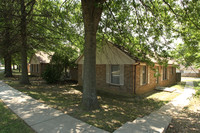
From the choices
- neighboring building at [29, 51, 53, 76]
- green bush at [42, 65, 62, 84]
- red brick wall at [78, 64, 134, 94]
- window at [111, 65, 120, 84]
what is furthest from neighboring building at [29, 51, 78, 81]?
window at [111, 65, 120, 84]

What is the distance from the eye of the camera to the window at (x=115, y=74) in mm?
9953

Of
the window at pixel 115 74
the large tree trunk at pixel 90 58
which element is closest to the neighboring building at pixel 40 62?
the window at pixel 115 74

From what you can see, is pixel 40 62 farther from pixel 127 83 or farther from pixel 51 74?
pixel 127 83

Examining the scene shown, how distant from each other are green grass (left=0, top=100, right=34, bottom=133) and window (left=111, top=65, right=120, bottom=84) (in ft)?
23.6

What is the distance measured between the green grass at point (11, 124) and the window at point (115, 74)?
720 cm

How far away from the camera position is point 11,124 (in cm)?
382

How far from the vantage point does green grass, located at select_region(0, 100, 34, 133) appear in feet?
11.4

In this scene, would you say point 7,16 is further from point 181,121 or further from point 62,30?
point 181,121

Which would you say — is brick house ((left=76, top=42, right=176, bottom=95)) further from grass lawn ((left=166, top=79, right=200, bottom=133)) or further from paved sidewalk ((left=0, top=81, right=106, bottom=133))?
paved sidewalk ((left=0, top=81, right=106, bottom=133))

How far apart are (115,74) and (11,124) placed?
762cm

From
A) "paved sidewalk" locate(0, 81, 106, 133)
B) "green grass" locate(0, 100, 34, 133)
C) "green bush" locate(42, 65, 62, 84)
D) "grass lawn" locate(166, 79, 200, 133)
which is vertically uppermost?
"green bush" locate(42, 65, 62, 84)

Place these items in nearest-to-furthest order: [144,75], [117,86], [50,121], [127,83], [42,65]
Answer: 1. [50,121]
2. [127,83]
3. [117,86]
4. [144,75]
5. [42,65]

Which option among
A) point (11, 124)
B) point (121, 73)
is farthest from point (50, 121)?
point (121, 73)

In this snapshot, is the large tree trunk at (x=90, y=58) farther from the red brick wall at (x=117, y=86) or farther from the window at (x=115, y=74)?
the window at (x=115, y=74)
